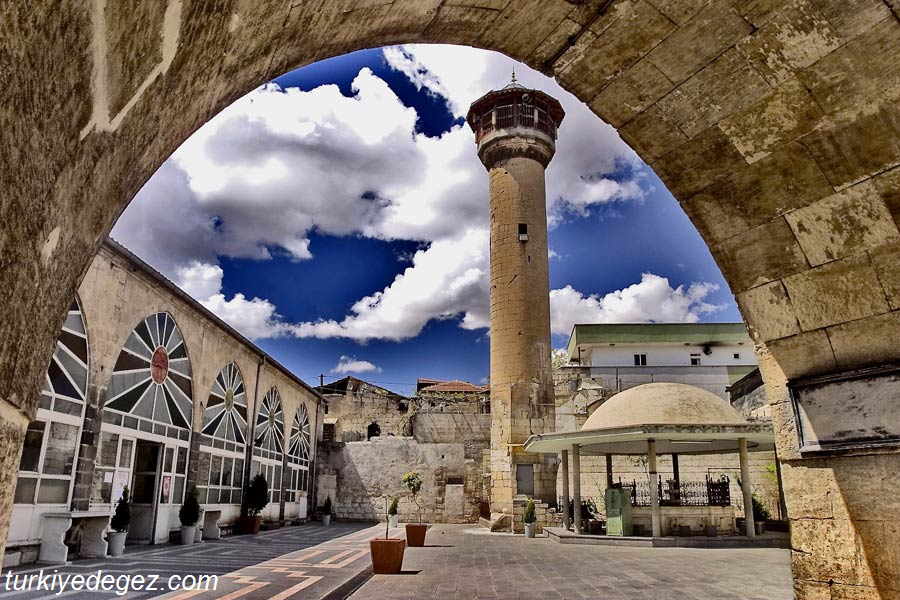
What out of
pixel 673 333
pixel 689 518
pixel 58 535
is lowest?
pixel 689 518

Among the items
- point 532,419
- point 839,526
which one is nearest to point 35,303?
point 839,526

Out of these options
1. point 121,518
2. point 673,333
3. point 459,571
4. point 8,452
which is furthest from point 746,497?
point 673,333

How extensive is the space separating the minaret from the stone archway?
1865 cm

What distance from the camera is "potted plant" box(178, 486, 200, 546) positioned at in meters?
14.3

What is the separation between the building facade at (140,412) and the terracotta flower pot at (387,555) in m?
5.32

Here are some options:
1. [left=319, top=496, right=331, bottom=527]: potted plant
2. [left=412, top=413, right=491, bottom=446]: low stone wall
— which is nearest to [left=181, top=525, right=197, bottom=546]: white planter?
[left=319, top=496, right=331, bottom=527]: potted plant

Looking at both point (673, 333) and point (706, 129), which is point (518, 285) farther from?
point (673, 333)

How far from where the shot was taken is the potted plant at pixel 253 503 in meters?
18.4

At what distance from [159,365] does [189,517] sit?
11.9ft

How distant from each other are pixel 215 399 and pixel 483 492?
13887mm

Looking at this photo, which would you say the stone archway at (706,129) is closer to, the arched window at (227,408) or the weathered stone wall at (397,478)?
the arched window at (227,408)

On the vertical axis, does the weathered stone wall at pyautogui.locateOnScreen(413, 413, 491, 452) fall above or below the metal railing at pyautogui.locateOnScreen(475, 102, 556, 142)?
below

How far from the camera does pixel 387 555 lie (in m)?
10.1

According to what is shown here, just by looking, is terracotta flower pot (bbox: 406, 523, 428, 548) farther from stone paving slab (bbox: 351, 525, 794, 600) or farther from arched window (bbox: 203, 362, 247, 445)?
arched window (bbox: 203, 362, 247, 445)
